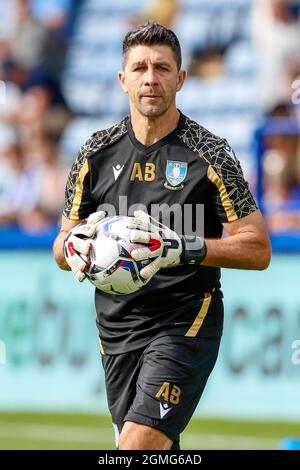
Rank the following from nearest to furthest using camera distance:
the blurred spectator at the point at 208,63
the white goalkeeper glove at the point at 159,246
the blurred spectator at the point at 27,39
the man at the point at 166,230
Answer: the white goalkeeper glove at the point at 159,246, the man at the point at 166,230, the blurred spectator at the point at 208,63, the blurred spectator at the point at 27,39

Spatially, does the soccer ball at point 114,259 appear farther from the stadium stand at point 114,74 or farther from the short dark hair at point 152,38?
the stadium stand at point 114,74

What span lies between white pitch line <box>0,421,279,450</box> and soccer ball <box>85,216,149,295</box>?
14.0ft

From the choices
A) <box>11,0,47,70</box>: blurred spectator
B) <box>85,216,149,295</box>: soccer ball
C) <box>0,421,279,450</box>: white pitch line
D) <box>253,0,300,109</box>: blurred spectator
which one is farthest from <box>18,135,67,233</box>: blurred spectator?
<box>85,216,149,295</box>: soccer ball

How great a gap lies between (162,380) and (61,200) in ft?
28.0

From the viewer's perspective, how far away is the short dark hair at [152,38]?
237 inches

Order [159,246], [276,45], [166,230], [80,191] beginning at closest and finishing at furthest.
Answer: [159,246] → [166,230] → [80,191] → [276,45]

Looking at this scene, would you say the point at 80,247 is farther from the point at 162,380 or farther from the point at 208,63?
the point at 208,63

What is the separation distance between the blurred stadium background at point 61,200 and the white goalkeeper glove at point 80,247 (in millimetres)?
4340

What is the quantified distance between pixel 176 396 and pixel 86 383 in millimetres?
5524

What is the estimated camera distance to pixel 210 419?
10914mm

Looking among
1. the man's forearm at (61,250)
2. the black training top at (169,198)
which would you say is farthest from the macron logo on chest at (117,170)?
the man's forearm at (61,250)

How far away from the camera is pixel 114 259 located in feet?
18.2

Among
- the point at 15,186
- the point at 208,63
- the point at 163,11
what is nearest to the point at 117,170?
the point at 15,186

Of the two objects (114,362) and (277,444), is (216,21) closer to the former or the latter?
(277,444)
